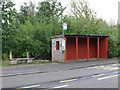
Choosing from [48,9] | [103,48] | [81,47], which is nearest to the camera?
[81,47]

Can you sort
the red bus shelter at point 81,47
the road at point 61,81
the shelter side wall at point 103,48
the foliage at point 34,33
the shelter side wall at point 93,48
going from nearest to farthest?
the road at point 61,81 → the foliage at point 34,33 → the red bus shelter at point 81,47 → the shelter side wall at point 103,48 → the shelter side wall at point 93,48

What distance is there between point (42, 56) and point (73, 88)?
1316 centimetres

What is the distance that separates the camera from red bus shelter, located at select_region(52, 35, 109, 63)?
17656 millimetres

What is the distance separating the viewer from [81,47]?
1997 cm

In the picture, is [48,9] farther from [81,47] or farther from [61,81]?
[61,81]

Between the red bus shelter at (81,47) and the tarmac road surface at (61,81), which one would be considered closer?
the tarmac road surface at (61,81)

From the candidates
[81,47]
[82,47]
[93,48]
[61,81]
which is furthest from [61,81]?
[93,48]

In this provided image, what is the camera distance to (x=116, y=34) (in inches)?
834

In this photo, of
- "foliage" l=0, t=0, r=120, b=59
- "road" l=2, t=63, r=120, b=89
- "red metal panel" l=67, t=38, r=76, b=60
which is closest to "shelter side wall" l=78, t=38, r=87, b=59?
"red metal panel" l=67, t=38, r=76, b=60

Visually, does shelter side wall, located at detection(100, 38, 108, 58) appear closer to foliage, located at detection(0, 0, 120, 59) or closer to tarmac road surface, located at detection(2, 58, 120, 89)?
foliage, located at detection(0, 0, 120, 59)

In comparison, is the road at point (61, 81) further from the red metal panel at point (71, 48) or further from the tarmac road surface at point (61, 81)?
the red metal panel at point (71, 48)

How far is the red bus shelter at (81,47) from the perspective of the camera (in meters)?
17.7

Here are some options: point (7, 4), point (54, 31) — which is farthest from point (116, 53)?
point (7, 4)

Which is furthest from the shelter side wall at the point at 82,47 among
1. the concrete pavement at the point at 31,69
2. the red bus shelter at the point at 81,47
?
the concrete pavement at the point at 31,69
